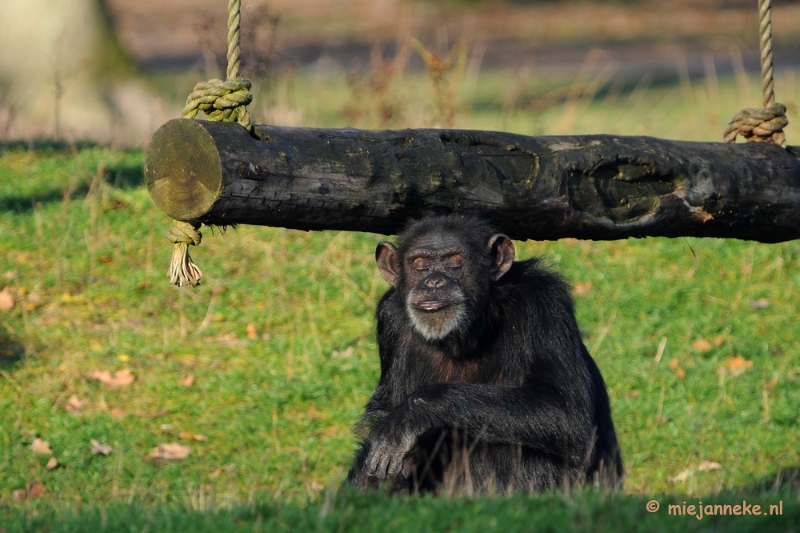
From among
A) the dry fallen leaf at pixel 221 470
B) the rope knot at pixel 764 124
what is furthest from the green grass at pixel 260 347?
the rope knot at pixel 764 124

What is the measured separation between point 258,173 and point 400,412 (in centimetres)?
154

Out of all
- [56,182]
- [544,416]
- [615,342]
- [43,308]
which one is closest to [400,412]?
[544,416]

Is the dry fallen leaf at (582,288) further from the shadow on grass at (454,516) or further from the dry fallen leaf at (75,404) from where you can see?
the shadow on grass at (454,516)

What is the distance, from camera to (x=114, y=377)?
342 inches

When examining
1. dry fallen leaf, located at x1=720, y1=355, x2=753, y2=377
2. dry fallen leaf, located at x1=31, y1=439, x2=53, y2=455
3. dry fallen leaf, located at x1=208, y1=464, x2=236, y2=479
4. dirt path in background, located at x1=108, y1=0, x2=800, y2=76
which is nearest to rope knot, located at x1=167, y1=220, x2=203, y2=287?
dry fallen leaf, located at x1=208, y1=464, x2=236, y2=479

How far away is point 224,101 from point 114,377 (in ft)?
13.8

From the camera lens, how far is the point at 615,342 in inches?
371

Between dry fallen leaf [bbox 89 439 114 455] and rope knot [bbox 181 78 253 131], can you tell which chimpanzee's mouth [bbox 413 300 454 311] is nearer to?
rope knot [bbox 181 78 253 131]

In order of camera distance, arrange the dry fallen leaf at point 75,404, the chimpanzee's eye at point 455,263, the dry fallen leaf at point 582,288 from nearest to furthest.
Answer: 1. the chimpanzee's eye at point 455,263
2. the dry fallen leaf at point 75,404
3. the dry fallen leaf at point 582,288

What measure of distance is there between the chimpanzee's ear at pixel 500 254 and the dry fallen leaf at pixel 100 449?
3.42 metres

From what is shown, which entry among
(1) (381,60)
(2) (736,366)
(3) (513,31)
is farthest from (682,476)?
(3) (513,31)

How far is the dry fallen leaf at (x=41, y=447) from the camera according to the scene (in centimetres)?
766

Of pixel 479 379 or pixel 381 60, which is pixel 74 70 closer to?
pixel 381 60

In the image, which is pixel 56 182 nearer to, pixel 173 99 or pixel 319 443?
pixel 319 443
